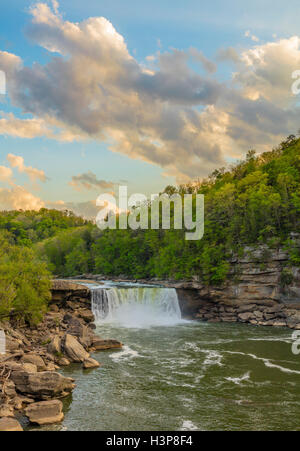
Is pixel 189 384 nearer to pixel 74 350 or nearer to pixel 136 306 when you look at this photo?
pixel 74 350

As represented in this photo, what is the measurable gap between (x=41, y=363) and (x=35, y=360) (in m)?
0.37

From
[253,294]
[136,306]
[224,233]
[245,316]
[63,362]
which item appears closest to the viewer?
[63,362]

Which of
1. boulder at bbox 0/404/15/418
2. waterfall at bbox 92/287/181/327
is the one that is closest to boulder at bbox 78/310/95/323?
waterfall at bbox 92/287/181/327

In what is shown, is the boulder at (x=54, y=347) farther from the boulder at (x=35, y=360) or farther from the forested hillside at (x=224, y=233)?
the forested hillside at (x=224, y=233)

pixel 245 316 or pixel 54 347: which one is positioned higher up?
pixel 54 347

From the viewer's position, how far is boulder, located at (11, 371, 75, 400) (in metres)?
15.8

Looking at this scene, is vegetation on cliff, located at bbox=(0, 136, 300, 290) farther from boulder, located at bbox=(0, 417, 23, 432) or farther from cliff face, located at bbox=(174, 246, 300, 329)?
boulder, located at bbox=(0, 417, 23, 432)

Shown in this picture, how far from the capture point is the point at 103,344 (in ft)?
82.3

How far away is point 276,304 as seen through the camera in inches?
1460

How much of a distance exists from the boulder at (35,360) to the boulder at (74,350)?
2.19m

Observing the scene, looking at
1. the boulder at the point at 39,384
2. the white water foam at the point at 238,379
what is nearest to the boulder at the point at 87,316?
the boulder at the point at 39,384

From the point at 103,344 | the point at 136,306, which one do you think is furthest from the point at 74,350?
the point at 136,306

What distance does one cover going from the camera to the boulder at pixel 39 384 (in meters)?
15.8
